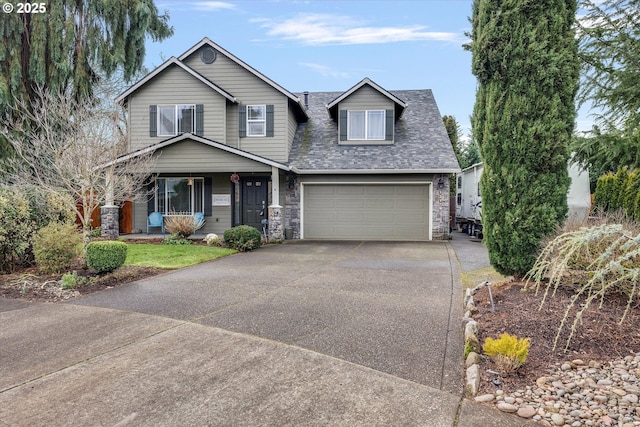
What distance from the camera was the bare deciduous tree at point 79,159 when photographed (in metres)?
9.52

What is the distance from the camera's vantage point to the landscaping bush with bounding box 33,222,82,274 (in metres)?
7.75

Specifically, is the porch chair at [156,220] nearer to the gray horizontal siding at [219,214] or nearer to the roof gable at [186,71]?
the gray horizontal siding at [219,214]

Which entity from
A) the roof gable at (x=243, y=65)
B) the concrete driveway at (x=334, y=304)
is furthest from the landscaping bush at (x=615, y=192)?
the roof gable at (x=243, y=65)

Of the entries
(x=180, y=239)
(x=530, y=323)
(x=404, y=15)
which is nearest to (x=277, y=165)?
(x=180, y=239)

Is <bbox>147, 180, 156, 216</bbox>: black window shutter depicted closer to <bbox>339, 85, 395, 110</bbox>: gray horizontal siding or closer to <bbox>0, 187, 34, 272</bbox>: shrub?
<bbox>0, 187, 34, 272</bbox>: shrub

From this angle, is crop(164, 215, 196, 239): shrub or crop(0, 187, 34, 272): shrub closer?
crop(0, 187, 34, 272): shrub

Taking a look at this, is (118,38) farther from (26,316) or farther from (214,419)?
(214,419)

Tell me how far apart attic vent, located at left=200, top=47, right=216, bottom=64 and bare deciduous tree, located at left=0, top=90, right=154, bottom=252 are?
14.3 feet

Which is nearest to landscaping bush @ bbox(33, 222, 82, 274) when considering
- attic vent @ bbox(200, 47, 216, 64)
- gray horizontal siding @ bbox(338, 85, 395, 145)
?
attic vent @ bbox(200, 47, 216, 64)

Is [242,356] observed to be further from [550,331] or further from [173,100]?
[173,100]

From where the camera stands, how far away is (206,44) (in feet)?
51.8

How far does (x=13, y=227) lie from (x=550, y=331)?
9451 millimetres

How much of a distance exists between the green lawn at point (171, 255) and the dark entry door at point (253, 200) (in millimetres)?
3171

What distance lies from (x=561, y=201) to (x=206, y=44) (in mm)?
14092
